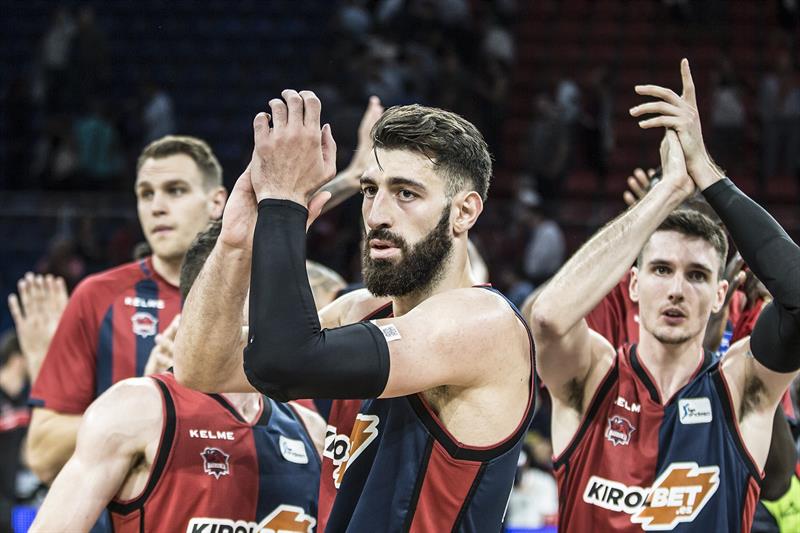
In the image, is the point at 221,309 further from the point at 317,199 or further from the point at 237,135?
the point at 237,135

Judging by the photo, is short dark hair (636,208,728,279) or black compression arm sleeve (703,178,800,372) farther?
short dark hair (636,208,728,279)

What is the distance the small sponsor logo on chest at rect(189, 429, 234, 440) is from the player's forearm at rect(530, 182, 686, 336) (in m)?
1.08

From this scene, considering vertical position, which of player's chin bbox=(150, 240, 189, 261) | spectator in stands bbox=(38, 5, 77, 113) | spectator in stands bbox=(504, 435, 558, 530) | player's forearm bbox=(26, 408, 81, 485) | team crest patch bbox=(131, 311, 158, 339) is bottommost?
spectator in stands bbox=(504, 435, 558, 530)

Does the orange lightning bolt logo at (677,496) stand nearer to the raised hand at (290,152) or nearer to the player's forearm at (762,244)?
the player's forearm at (762,244)

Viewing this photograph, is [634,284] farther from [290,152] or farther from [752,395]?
[290,152]

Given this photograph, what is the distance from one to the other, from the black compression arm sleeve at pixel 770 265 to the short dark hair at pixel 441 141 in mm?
893

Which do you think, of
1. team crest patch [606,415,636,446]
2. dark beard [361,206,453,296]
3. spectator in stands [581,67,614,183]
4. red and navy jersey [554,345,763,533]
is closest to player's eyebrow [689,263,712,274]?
red and navy jersey [554,345,763,533]

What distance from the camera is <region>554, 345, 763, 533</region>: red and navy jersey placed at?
4.04 metres

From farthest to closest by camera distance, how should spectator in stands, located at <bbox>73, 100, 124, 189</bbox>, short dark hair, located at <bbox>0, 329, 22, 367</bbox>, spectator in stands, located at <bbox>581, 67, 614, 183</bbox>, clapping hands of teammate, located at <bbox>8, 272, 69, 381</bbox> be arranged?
1. spectator in stands, located at <bbox>73, 100, 124, 189</bbox>
2. spectator in stands, located at <bbox>581, 67, 614, 183</bbox>
3. short dark hair, located at <bbox>0, 329, 22, 367</bbox>
4. clapping hands of teammate, located at <bbox>8, 272, 69, 381</bbox>

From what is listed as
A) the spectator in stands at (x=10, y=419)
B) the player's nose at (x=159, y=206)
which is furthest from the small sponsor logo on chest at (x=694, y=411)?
the spectator in stands at (x=10, y=419)

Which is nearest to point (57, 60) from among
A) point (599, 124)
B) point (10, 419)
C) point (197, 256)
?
point (599, 124)

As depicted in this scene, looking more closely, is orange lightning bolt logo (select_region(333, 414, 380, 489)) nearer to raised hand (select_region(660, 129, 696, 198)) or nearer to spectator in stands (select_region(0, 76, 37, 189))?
raised hand (select_region(660, 129, 696, 198))

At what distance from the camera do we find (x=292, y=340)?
111 inches

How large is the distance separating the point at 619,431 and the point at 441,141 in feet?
4.90
